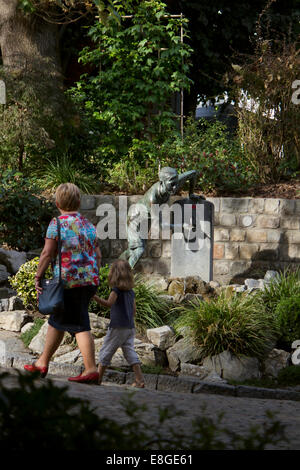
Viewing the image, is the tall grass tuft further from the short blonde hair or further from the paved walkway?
the short blonde hair

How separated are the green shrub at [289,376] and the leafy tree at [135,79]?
7396mm

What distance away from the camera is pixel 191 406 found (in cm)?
510

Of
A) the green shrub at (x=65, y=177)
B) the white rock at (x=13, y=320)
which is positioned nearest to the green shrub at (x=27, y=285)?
the white rock at (x=13, y=320)

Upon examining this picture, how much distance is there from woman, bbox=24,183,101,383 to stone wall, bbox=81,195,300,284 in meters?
5.44

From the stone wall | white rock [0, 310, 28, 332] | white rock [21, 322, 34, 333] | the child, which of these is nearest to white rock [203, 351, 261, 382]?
the child

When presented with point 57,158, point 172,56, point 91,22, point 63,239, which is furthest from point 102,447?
point 91,22

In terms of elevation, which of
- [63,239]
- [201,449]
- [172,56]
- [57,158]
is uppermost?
[172,56]

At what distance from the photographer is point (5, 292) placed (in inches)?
328

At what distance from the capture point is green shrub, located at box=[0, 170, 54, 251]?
10.1 metres

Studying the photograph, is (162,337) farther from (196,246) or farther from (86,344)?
(196,246)

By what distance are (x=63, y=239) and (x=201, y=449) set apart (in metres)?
2.94

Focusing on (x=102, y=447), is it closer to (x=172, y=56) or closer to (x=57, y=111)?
(x=57, y=111)

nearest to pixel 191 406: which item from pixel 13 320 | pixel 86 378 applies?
pixel 86 378

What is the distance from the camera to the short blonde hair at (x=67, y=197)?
5180mm
